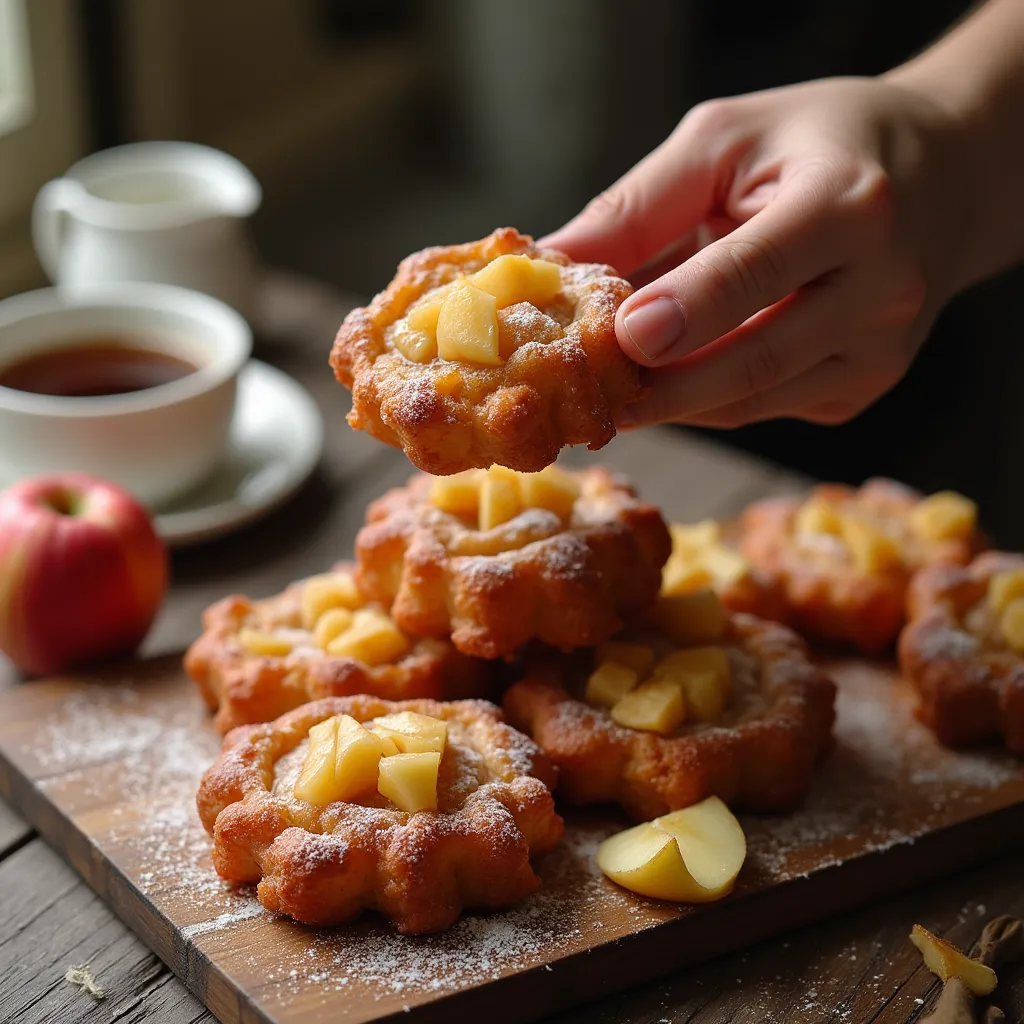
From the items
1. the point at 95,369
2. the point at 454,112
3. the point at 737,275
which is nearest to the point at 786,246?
the point at 737,275

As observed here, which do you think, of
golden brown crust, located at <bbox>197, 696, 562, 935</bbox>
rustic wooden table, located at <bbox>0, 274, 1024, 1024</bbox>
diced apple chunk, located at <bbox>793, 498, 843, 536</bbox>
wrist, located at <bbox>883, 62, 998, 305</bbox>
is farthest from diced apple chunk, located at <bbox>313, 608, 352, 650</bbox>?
wrist, located at <bbox>883, 62, 998, 305</bbox>

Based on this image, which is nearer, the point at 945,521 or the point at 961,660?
the point at 961,660

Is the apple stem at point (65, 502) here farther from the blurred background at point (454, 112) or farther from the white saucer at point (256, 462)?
the blurred background at point (454, 112)

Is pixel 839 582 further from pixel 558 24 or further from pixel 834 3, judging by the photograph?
pixel 558 24

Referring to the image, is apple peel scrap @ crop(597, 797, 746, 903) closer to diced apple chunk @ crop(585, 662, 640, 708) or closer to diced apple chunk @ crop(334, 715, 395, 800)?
diced apple chunk @ crop(585, 662, 640, 708)

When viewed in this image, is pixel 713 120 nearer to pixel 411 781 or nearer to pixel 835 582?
pixel 835 582

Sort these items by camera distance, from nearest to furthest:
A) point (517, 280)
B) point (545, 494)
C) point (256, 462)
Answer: point (517, 280), point (545, 494), point (256, 462)
